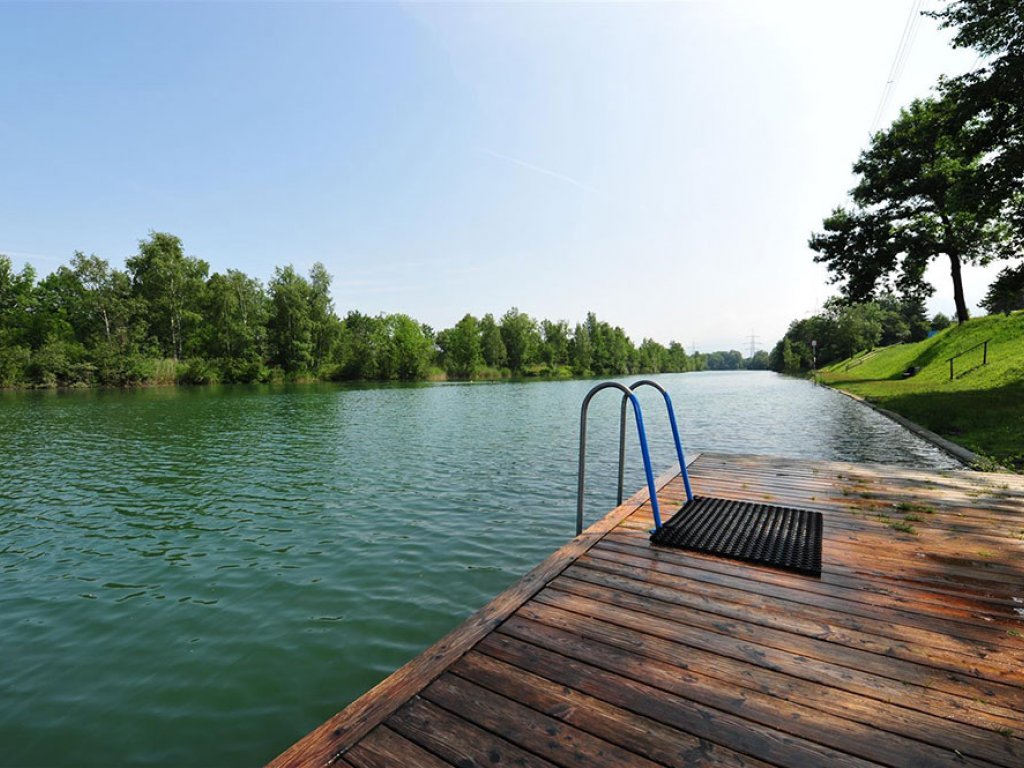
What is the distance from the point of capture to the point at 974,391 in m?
15.8

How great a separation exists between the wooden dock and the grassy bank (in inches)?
271

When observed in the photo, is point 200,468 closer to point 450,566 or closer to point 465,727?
point 450,566

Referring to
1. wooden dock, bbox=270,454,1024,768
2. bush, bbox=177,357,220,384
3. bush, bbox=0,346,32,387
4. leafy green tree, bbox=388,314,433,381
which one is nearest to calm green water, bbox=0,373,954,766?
wooden dock, bbox=270,454,1024,768

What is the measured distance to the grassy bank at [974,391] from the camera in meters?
9.63

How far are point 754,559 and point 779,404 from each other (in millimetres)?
22755

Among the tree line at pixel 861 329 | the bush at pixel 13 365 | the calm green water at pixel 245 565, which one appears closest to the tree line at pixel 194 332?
the bush at pixel 13 365

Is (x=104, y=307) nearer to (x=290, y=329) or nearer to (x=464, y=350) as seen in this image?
(x=290, y=329)

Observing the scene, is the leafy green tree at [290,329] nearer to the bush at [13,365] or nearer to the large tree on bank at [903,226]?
the bush at [13,365]

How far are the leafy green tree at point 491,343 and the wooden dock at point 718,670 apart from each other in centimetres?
7713

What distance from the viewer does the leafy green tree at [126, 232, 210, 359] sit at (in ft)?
176

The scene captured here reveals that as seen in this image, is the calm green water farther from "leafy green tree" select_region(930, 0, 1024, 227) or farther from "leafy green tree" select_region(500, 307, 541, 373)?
"leafy green tree" select_region(500, 307, 541, 373)

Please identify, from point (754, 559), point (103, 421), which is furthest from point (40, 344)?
point (754, 559)

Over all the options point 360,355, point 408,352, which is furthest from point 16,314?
point 408,352

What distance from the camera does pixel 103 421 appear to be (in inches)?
734
